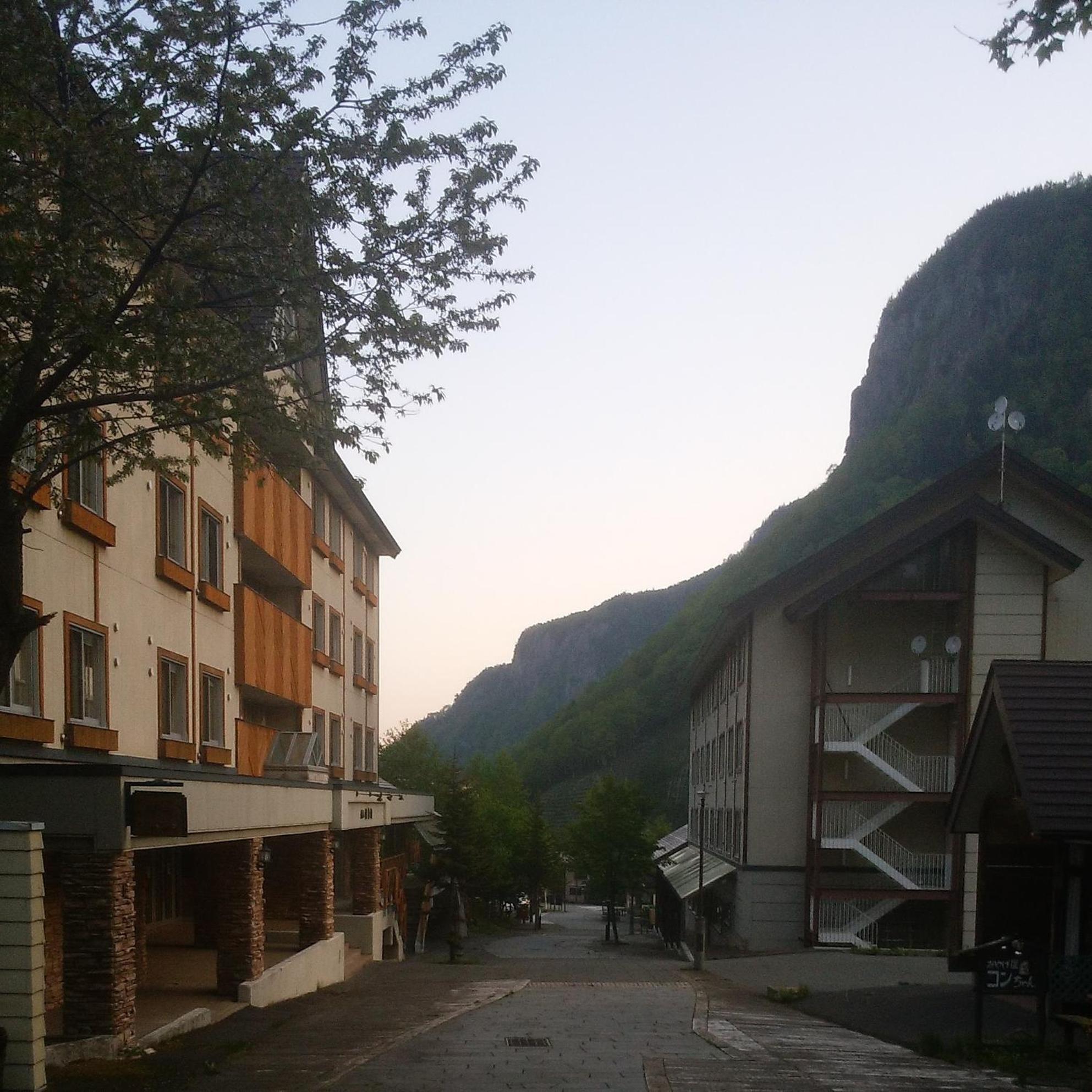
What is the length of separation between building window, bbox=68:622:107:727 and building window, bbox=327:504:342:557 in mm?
17886

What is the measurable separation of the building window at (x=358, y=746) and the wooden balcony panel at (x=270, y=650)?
8.36 meters

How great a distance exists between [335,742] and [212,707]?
538 inches

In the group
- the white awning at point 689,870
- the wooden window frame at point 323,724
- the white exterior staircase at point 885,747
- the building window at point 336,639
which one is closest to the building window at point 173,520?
the wooden window frame at point 323,724

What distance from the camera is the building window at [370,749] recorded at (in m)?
43.4

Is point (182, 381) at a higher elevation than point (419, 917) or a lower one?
higher

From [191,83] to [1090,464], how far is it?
135 metres

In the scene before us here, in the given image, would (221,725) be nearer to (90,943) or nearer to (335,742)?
(90,943)

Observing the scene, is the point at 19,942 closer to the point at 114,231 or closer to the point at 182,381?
the point at 182,381

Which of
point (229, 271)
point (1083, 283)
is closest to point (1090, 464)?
point (1083, 283)

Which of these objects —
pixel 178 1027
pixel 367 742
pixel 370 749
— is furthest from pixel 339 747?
pixel 178 1027

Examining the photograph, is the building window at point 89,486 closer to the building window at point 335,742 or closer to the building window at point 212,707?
the building window at point 212,707

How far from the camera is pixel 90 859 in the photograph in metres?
13.4

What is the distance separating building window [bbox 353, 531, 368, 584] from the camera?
4109 centimetres

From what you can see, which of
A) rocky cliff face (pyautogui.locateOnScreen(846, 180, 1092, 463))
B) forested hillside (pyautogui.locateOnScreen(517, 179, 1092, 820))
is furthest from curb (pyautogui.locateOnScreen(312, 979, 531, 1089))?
rocky cliff face (pyautogui.locateOnScreen(846, 180, 1092, 463))
